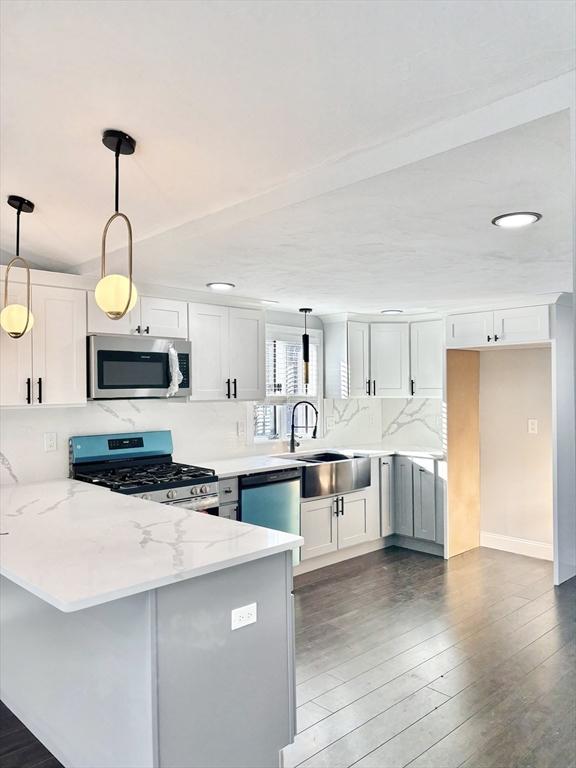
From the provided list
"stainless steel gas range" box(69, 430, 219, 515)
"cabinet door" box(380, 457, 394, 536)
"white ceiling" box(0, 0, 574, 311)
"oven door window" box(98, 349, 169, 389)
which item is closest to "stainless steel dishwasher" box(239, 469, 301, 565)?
"stainless steel gas range" box(69, 430, 219, 515)

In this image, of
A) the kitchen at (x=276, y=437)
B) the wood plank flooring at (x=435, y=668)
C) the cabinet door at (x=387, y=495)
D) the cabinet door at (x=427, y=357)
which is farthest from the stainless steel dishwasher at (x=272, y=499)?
the cabinet door at (x=427, y=357)

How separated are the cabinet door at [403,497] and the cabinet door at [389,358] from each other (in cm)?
70

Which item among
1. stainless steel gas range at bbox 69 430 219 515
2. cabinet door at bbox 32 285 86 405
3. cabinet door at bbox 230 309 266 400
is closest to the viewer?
cabinet door at bbox 32 285 86 405

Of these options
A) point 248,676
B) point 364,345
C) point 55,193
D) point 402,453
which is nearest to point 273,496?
point 402,453

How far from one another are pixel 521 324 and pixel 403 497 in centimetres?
195

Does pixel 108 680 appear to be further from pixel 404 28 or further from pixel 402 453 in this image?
pixel 402 453

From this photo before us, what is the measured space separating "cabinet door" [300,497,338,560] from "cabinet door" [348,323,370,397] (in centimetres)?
125

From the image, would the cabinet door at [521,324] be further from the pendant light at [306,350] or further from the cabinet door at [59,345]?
the cabinet door at [59,345]

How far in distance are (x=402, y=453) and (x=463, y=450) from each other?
1.87ft

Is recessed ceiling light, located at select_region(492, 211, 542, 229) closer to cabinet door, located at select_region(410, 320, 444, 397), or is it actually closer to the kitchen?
the kitchen

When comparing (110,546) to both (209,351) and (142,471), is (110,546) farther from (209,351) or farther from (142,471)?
(209,351)

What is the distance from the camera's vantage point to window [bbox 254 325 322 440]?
5.20 m

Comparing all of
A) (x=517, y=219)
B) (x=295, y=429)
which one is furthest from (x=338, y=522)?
(x=517, y=219)

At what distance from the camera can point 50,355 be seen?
342 centimetres
